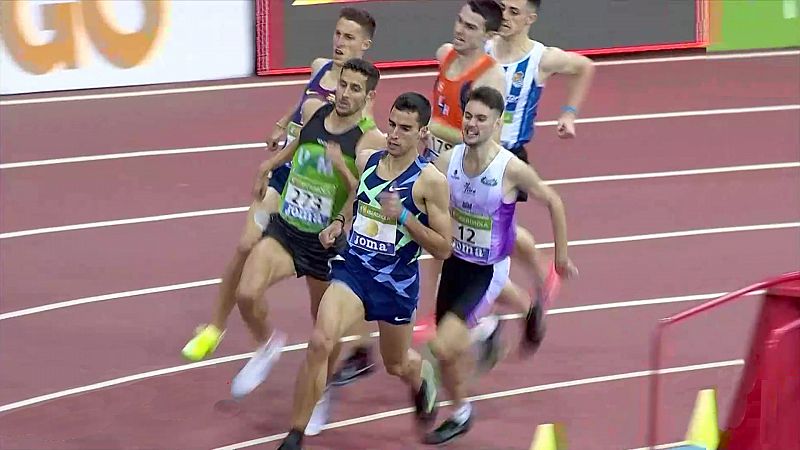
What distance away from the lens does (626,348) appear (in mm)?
8750

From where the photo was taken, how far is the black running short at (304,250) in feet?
24.2

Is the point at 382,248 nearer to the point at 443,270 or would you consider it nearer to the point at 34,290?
the point at 443,270

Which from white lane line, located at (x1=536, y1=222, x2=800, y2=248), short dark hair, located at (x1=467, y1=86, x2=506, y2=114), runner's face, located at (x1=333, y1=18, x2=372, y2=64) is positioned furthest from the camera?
white lane line, located at (x1=536, y1=222, x2=800, y2=248)

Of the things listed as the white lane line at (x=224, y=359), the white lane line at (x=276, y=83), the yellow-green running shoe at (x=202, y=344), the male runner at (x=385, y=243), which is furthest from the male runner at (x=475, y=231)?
the white lane line at (x=276, y=83)

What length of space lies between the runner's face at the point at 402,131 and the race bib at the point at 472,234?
2.33 feet

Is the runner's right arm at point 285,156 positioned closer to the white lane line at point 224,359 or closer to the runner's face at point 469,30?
the runner's face at point 469,30

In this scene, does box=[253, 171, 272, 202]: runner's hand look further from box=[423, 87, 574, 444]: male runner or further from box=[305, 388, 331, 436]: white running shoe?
box=[305, 388, 331, 436]: white running shoe

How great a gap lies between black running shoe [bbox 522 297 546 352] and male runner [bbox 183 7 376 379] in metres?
1.01

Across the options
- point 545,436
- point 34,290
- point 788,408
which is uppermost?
point 788,408

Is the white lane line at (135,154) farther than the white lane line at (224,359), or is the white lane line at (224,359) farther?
the white lane line at (135,154)

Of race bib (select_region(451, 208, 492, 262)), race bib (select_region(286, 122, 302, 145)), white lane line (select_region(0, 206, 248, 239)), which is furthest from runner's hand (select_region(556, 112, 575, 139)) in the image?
white lane line (select_region(0, 206, 248, 239))

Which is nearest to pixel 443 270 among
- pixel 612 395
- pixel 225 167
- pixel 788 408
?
pixel 612 395

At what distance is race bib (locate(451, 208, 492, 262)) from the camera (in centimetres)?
724

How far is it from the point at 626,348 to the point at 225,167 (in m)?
4.30
